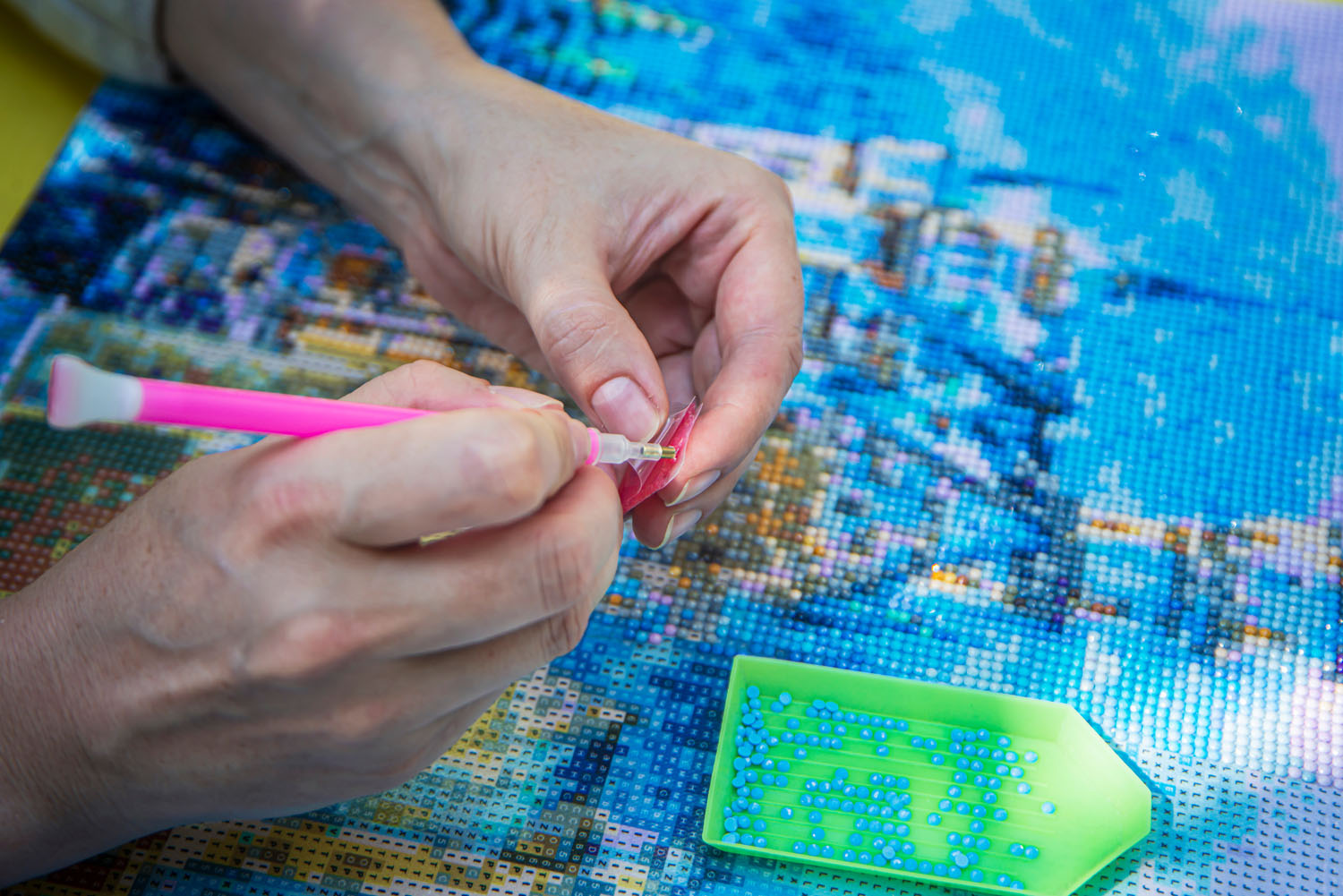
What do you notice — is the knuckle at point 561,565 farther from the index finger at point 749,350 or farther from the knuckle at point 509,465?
the index finger at point 749,350

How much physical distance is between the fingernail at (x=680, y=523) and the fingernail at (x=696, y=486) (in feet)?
0.12

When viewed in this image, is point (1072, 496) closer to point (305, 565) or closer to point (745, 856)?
point (745, 856)

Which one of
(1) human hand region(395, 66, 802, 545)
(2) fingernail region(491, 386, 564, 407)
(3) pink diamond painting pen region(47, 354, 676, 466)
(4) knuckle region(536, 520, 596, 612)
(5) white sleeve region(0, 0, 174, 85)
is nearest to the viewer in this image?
(3) pink diamond painting pen region(47, 354, 676, 466)

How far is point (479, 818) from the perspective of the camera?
3.22ft

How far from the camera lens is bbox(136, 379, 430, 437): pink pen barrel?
646mm

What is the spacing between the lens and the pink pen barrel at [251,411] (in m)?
0.65

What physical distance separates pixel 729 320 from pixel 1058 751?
1.91ft

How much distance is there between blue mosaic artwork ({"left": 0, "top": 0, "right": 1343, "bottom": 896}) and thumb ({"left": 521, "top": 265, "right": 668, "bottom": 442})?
0.27 m

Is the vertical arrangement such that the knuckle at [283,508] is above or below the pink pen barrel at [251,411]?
below

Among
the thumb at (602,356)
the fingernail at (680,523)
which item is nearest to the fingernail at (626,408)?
the thumb at (602,356)

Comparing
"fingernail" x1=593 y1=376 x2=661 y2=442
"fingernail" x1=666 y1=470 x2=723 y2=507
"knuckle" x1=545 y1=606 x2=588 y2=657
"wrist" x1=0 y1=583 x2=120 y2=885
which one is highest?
"fingernail" x1=593 y1=376 x2=661 y2=442

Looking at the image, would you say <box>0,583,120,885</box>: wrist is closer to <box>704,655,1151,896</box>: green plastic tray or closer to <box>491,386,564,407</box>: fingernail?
<box>491,386,564,407</box>: fingernail

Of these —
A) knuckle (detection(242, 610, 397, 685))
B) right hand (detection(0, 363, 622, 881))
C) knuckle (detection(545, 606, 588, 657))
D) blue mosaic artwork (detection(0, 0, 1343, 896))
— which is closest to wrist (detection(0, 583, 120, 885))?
right hand (detection(0, 363, 622, 881))

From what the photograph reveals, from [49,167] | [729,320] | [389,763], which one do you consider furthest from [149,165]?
[389,763]
